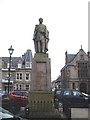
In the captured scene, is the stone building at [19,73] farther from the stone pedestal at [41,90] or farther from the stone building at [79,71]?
the stone pedestal at [41,90]

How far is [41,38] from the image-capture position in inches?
648

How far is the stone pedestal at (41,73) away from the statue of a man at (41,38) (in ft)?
1.54

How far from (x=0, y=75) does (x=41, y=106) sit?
68004mm

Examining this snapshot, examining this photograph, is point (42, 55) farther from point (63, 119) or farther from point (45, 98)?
point (63, 119)

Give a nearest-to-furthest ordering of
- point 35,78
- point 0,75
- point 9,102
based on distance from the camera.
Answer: point 35,78
point 9,102
point 0,75

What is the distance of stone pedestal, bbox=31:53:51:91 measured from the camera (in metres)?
16.0

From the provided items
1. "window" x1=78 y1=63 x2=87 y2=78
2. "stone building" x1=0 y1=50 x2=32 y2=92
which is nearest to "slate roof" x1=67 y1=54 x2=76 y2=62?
"window" x1=78 y1=63 x2=87 y2=78

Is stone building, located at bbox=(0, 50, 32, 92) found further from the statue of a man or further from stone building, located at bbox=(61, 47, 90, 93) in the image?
the statue of a man

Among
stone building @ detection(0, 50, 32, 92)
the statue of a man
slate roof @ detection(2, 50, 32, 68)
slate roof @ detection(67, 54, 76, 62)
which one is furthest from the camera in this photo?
slate roof @ detection(2, 50, 32, 68)

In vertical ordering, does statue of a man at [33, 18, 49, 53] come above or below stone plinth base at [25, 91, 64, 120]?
above

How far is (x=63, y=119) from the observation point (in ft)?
48.2

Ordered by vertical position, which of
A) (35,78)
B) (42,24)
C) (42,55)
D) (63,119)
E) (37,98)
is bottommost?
(63,119)

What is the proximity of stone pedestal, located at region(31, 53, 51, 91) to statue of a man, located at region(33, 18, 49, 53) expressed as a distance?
1.54ft

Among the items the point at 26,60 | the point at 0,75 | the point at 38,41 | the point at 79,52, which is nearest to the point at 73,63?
the point at 79,52
